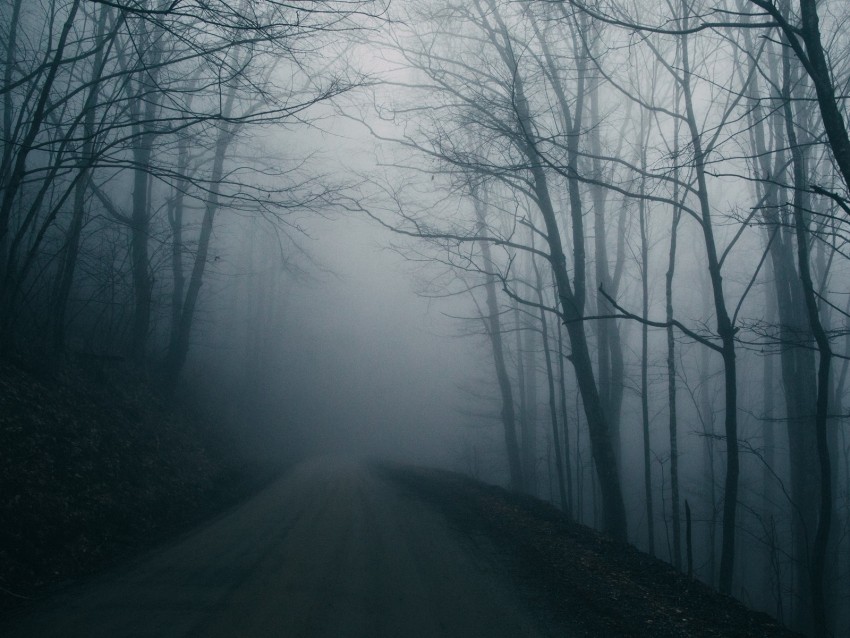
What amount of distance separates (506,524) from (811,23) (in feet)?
24.3

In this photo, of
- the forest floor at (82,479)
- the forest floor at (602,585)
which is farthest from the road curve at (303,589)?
the forest floor at (82,479)

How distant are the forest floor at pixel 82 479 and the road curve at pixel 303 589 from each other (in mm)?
669

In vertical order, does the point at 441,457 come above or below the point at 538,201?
below

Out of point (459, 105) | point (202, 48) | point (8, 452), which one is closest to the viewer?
point (202, 48)

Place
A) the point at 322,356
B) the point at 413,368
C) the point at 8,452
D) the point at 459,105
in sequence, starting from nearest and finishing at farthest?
the point at 8,452 < the point at 459,105 < the point at 322,356 < the point at 413,368

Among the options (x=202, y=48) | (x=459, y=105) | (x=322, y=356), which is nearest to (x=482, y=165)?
(x=459, y=105)

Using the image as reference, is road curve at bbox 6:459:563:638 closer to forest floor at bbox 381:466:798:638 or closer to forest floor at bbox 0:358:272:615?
forest floor at bbox 381:466:798:638

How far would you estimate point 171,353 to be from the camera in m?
19.1

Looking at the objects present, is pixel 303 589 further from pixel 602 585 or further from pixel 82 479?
pixel 82 479

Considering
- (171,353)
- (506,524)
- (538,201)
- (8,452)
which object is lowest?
(506,524)

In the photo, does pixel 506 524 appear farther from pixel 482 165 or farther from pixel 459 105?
pixel 459 105

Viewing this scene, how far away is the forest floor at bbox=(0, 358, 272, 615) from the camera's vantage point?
21.3 ft

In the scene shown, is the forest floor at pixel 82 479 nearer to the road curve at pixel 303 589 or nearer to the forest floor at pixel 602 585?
the road curve at pixel 303 589

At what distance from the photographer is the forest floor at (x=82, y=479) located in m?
6.49
